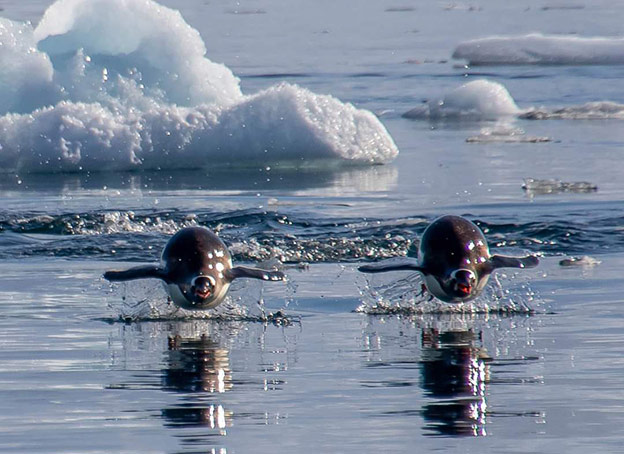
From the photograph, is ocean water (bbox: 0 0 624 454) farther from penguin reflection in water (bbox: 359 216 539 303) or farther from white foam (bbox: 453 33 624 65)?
white foam (bbox: 453 33 624 65)

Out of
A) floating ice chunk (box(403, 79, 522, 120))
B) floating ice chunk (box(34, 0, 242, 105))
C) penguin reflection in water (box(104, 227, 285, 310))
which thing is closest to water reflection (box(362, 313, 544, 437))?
penguin reflection in water (box(104, 227, 285, 310))

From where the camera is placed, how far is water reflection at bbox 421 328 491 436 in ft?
19.3

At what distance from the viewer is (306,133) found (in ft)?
52.3

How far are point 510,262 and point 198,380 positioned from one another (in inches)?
115

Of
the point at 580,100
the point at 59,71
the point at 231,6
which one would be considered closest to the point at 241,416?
the point at 59,71

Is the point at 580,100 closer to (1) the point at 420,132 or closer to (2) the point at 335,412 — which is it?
(1) the point at 420,132

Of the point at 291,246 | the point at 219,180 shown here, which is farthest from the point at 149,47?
the point at 291,246

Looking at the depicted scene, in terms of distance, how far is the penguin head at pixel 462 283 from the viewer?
28.6 feet

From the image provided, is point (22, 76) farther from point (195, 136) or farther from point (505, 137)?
point (505, 137)

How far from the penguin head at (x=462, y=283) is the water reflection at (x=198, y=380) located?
1516mm

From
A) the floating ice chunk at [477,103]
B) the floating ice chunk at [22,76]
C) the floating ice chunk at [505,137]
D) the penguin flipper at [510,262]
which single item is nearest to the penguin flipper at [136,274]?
the penguin flipper at [510,262]

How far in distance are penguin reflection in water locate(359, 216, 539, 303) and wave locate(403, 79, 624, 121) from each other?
11827 mm

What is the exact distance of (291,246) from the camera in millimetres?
11289

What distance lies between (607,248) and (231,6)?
50.2 meters
